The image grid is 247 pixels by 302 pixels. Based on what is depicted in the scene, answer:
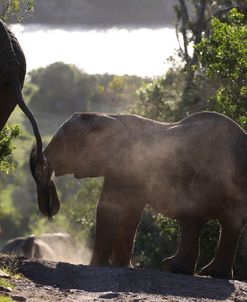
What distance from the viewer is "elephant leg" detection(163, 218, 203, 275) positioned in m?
13.2

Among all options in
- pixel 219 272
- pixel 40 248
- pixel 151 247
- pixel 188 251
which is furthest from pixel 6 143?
pixel 151 247

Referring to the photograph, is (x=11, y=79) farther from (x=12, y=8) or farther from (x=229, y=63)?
(x=229, y=63)

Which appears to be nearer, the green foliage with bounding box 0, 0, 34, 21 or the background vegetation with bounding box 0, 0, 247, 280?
the green foliage with bounding box 0, 0, 34, 21

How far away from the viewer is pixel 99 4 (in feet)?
191

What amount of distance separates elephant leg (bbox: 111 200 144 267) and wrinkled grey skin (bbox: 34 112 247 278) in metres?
0.02

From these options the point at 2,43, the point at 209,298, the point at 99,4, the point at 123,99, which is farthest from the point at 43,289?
the point at 99,4

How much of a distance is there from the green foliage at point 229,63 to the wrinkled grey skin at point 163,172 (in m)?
3.15

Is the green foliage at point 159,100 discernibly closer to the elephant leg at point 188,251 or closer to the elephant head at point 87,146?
the elephant head at point 87,146

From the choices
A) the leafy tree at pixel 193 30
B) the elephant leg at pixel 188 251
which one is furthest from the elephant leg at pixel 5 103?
the leafy tree at pixel 193 30

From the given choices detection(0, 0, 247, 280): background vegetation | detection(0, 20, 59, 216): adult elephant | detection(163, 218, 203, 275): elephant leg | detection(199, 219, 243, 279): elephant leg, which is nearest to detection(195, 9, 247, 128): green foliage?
detection(0, 0, 247, 280): background vegetation

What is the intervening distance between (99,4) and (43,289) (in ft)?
161

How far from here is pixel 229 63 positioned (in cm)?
1727

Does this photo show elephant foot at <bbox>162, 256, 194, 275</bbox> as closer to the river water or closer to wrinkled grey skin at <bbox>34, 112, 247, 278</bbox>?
wrinkled grey skin at <bbox>34, 112, 247, 278</bbox>

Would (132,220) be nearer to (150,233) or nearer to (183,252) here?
(183,252)
